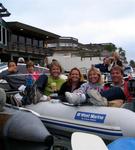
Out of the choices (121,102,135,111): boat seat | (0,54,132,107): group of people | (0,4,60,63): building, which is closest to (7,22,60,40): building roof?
(0,4,60,63): building

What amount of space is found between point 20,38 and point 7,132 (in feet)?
152

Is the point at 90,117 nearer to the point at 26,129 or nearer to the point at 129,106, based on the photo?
the point at 129,106

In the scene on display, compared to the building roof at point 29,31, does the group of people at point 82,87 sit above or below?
below

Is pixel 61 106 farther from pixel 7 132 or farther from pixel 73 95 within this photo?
pixel 7 132

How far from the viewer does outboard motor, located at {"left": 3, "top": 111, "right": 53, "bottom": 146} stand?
4.86 m

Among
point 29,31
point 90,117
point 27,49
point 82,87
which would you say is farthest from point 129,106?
point 29,31

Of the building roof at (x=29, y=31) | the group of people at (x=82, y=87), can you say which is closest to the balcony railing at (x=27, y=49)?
the building roof at (x=29, y=31)

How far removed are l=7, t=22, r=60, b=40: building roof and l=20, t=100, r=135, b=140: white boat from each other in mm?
40941

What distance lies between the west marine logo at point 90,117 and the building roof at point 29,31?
1632 inches

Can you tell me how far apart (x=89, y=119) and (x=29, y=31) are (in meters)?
44.6

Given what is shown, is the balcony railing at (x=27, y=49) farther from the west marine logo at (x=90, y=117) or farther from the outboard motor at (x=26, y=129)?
the outboard motor at (x=26, y=129)

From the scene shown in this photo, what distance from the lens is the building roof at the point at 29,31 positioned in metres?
47.7

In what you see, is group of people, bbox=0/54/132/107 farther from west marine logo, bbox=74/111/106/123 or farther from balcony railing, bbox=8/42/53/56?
balcony railing, bbox=8/42/53/56

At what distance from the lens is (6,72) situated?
10.2 meters
